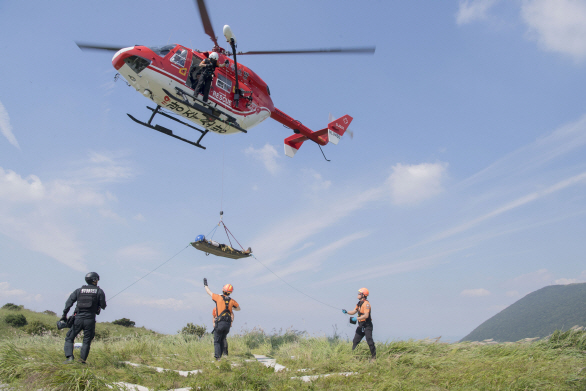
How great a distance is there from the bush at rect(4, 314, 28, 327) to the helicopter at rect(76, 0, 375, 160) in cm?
1144

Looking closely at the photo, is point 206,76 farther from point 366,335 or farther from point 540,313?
point 540,313

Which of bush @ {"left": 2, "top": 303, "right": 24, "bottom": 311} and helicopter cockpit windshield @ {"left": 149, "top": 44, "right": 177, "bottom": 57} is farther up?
helicopter cockpit windshield @ {"left": 149, "top": 44, "right": 177, "bottom": 57}

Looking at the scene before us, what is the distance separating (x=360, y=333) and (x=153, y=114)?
9141mm

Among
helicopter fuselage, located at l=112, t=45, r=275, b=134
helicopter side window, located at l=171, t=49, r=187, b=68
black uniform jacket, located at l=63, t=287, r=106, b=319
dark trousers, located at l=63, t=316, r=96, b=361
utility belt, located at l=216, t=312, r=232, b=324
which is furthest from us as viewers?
helicopter side window, located at l=171, t=49, r=187, b=68

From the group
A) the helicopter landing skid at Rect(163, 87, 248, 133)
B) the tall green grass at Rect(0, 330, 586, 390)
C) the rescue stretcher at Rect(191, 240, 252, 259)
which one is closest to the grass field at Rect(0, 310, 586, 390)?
the tall green grass at Rect(0, 330, 586, 390)

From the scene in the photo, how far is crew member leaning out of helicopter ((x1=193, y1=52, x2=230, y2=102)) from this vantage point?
11148 millimetres

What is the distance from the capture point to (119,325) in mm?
20891

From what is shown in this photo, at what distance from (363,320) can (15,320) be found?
→ 1574 centimetres

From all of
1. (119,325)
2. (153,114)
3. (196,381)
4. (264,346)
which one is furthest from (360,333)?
(119,325)

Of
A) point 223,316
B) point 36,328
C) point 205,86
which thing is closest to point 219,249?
point 223,316

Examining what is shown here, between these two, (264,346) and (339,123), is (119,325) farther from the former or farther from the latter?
(339,123)

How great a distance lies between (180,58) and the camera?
11.2m

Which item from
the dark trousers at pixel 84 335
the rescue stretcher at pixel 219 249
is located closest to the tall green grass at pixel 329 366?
the dark trousers at pixel 84 335

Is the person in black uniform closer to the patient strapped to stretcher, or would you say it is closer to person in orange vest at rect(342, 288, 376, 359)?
the patient strapped to stretcher
